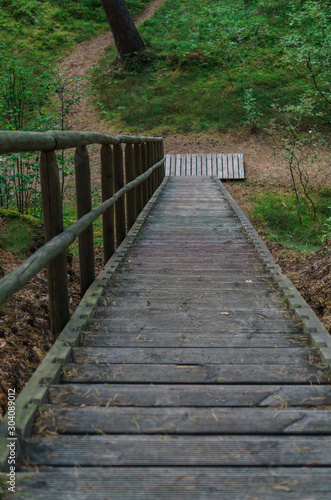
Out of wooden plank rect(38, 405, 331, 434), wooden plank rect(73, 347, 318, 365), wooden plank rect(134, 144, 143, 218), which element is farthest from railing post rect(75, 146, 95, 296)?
wooden plank rect(134, 144, 143, 218)

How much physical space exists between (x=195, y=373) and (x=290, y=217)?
27.0 ft

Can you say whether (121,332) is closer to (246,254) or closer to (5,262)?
(5,262)

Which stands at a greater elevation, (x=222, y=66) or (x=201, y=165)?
(x=222, y=66)

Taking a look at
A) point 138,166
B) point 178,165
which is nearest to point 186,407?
point 138,166

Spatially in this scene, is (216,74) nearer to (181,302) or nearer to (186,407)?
(181,302)

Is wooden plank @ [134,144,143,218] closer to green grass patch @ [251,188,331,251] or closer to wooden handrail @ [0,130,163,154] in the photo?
green grass patch @ [251,188,331,251]

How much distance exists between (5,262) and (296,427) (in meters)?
2.91

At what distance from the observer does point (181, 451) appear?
1.60 m

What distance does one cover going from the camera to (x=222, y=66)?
16.8 meters

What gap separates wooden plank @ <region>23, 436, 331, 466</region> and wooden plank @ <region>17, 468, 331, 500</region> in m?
0.03

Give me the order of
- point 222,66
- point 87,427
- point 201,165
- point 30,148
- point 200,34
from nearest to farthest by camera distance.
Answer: point 87,427, point 30,148, point 201,165, point 222,66, point 200,34

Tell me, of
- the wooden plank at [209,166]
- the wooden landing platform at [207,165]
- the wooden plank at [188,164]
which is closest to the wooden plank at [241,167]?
the wooden landing platform at [207,165]

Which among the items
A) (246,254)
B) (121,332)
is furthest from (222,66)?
(121,332)

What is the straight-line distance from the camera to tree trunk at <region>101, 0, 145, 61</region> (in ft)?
54.2
